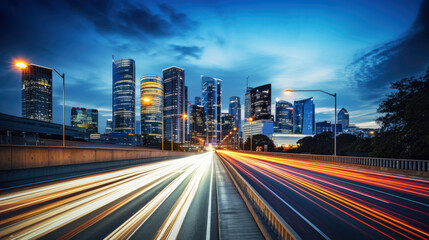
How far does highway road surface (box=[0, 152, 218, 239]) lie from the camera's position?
5.93 m

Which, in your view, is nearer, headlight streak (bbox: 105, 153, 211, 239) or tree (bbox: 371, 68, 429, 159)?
headlight streak (bbox: 105, 153, 211, 239)

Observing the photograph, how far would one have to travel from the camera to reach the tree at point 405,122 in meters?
22.8

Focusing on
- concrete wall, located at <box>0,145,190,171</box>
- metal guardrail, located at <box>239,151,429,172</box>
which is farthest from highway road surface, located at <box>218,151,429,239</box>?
concrete wall, located at <box>0,145,190,171</box>

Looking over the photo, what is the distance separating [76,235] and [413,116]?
32.4 m

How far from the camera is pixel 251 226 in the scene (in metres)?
Result: 6.10

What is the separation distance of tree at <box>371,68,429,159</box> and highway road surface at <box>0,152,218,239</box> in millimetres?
25947

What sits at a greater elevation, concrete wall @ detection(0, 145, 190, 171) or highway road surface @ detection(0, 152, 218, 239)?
concrete wall @ detection(0, 145, 190, 171)

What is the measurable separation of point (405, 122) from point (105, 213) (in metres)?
33.7

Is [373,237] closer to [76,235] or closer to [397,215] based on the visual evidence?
[397,215]

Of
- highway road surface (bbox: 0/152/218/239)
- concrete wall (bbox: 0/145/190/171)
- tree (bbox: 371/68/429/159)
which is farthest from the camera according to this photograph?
tree (bbox: 371/68/429/159)

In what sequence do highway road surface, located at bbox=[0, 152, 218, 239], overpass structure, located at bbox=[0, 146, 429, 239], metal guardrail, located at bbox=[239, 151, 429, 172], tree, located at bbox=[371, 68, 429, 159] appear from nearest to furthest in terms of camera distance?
1. overpass structure, located at bbox=[0, 146, 429, 239]
2. highway road surface, located at bbox=[0, 152, 218, 239]
3. metal guardrail, located at bbox=[239, 151, 429, 172]
4. tree, located at bbox=[371, 68, 429, 159]

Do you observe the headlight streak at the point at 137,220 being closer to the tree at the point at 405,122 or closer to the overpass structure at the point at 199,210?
the overpass structure at the point at 199,210

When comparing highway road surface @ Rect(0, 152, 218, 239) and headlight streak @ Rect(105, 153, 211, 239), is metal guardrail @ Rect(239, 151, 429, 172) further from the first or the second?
headlight streak @ Rect(105, 153, 211, 239)

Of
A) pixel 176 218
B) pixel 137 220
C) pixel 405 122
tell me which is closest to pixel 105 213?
pixel 137 220
